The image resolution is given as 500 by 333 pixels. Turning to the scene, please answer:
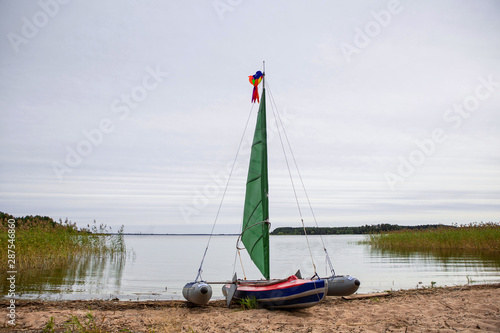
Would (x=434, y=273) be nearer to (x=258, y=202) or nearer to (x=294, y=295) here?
(x=258, y=202)

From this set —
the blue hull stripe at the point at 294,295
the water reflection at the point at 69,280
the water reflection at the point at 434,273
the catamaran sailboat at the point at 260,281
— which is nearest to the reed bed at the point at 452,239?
the water reflection at the point at 434,273

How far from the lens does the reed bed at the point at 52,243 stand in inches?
664

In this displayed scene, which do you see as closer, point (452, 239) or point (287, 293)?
point (287, 293)

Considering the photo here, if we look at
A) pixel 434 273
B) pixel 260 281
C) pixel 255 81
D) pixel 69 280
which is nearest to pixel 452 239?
pixel 434 273

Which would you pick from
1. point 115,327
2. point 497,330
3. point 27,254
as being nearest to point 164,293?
point 115,327

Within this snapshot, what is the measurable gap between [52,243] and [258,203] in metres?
14.1

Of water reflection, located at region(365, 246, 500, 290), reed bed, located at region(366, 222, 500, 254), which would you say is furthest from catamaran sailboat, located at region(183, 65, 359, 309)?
reed bed, located at region(366, 222, 500, 254)

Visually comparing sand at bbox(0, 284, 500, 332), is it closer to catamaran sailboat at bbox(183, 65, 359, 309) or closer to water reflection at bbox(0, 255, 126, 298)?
catamaran sailboat at bbox(183, 65, 359, 309)

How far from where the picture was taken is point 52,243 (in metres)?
19.2

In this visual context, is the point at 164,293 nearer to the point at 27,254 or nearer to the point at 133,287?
the point at 133,287

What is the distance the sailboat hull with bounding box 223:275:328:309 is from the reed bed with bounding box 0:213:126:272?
11.8m

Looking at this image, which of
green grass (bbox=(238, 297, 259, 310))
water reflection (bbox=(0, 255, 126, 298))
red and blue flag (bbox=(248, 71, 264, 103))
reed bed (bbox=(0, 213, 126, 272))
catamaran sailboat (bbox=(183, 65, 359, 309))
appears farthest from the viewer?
reed bed (bbox=(0, 213, 126, 272))

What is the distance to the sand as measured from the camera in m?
6.93

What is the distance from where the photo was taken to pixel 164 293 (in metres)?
13.9
